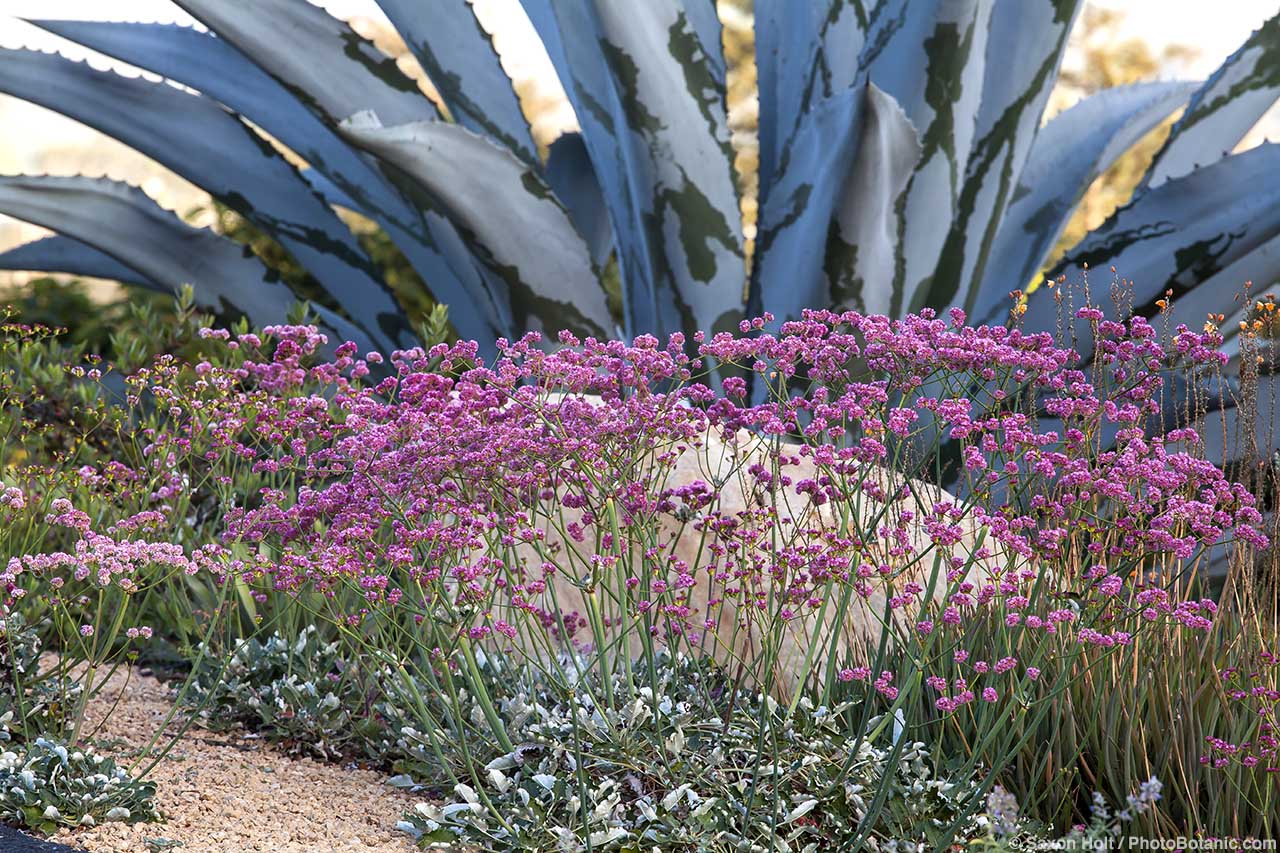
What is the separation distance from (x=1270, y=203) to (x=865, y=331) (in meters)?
2.45

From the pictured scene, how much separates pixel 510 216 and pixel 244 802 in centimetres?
221

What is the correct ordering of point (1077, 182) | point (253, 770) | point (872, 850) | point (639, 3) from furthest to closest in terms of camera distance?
point (1077, 182)
point (639, 3)
point (253, 770)
point (872, 850)

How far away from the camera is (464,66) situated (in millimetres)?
4617

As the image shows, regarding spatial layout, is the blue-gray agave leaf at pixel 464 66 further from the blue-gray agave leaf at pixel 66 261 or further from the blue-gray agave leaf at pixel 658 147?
the blue-gray agave leaf at pixel 66 261

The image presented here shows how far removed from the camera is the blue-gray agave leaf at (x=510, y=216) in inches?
145

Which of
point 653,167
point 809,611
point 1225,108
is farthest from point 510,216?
point 1225,108

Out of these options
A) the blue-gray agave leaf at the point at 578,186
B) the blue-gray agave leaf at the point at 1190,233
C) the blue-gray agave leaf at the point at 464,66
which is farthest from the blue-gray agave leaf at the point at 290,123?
the blue-gray agave leaf at the point at 1190,233

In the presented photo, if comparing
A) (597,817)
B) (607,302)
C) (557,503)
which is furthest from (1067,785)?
(607,302)

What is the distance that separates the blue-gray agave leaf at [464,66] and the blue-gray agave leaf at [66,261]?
139 centimetres

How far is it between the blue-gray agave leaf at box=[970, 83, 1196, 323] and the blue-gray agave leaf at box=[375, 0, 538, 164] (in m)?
1.90

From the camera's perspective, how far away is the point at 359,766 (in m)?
2.75

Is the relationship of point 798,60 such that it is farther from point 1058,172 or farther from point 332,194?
point 332,194

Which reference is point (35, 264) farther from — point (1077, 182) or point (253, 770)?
point (1077, 182)

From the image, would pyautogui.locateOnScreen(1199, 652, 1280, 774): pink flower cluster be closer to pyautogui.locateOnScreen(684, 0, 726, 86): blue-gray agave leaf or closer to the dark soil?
the dark soil
